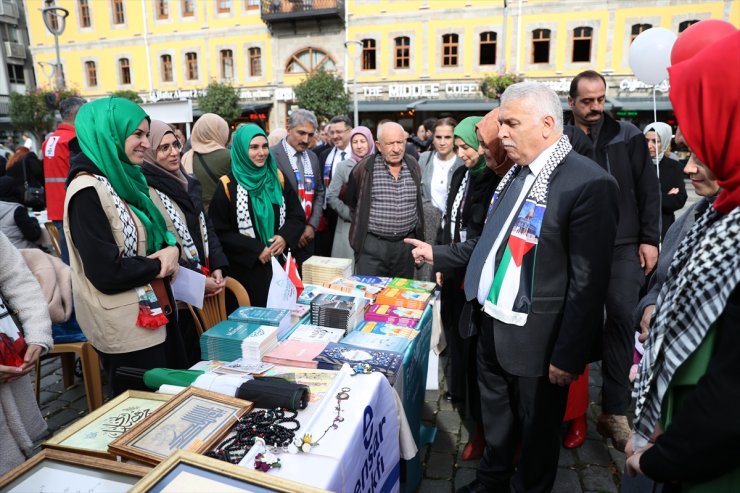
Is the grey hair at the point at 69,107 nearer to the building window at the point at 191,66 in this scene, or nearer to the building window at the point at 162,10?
the building window at the point at 191,66

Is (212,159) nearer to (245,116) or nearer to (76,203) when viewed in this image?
(76,203)

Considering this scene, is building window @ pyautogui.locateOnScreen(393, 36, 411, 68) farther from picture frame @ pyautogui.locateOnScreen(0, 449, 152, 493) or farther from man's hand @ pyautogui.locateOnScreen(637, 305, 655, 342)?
picture frame @ pyautogui.locateOnScreen(0, 449, 152, 493)

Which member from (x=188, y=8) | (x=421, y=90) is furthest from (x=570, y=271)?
(x=188, y=8)

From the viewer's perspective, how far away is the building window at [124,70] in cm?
2628

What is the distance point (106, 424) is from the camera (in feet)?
5.00

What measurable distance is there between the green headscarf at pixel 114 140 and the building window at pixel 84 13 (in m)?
30.9

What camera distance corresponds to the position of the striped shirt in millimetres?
4129

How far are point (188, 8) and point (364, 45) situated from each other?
33.0 feet

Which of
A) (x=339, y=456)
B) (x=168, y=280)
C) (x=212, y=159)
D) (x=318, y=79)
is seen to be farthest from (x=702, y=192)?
(x=318, y=79)

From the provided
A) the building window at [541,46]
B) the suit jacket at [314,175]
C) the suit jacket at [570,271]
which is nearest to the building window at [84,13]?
the building window at [541,46]

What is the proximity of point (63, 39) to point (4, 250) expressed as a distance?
3223 centimetres

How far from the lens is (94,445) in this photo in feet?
4.63

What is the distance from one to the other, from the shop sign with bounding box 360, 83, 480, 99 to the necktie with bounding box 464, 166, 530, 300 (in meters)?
20.3

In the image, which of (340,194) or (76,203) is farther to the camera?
(340,194)
